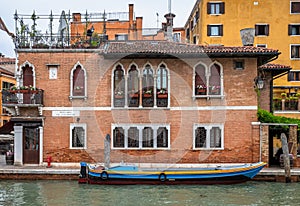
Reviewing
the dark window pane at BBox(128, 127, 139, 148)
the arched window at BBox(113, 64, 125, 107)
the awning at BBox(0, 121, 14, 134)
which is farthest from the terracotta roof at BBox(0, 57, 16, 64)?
the dark window pane at BBox(128, 127, 139, 148)

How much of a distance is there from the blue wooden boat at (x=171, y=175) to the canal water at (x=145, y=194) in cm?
25

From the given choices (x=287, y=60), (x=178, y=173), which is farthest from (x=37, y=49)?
(x=287, y=60)

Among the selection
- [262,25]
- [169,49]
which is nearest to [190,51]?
[169,49]

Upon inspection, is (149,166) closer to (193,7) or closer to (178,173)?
(178,173)

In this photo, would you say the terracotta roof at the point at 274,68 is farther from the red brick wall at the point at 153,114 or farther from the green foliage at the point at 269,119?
the red brick wall at the point at 153,114

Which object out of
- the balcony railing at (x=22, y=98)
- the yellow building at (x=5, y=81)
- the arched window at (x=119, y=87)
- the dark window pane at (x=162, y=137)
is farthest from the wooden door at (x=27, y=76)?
the yellow building at (x=5, y=81)

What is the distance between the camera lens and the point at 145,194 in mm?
16391

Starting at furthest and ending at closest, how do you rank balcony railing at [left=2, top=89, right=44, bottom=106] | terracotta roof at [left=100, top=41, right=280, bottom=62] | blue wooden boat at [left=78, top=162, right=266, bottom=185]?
balcony railing at [left=2, top=89, right=44, bottom=106] → terracotta roof at [left=100, top=41, right=280, bottom=62] → blue wooden boat at [left=78, top=162, right=266, bottom=185]

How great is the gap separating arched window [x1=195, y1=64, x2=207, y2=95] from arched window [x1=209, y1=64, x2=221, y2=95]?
270 millimetres

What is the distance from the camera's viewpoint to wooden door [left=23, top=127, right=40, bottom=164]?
2045 cm

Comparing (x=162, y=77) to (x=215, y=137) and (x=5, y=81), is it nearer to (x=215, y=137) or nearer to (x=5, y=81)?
(x=215, y=137)

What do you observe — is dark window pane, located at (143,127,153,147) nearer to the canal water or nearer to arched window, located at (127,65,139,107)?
arched window, located at (127,65,139,107)

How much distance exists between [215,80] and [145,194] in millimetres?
6364

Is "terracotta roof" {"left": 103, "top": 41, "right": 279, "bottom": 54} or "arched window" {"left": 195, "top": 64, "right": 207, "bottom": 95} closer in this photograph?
"terracotta roof" {"left": 103, "top": 41, "right": 279, "bottom": 54}
